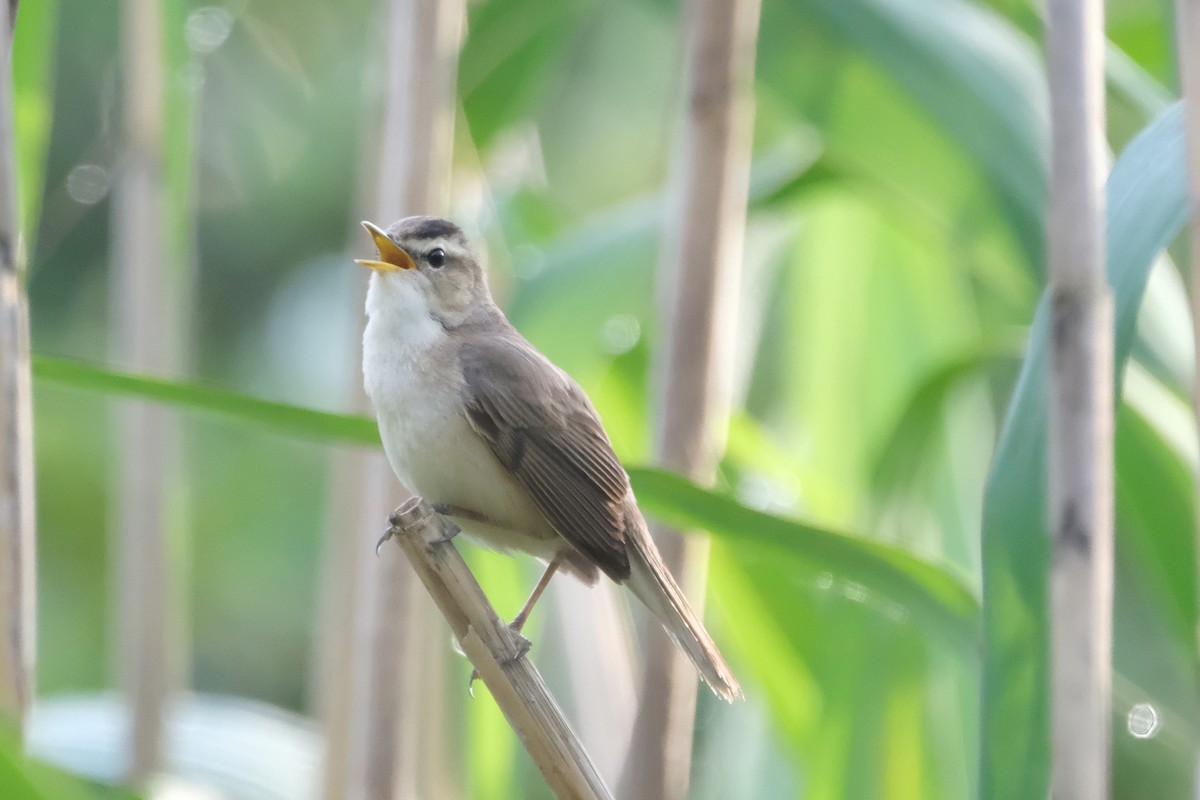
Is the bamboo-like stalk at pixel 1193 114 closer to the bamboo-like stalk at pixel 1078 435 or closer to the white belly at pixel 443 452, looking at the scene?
the bamboo-like stalk at pixel 1078 435

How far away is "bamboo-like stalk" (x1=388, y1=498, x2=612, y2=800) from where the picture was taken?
1.54 m

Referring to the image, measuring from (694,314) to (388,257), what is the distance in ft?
1.75

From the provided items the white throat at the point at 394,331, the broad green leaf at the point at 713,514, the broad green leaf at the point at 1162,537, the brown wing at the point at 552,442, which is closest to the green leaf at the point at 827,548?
the broad green leaf at the point at 713,514

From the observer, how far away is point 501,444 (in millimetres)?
2074

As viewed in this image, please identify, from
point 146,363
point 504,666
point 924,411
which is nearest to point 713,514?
point 504,666

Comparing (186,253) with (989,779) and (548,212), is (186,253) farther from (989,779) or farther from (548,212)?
(989,779)

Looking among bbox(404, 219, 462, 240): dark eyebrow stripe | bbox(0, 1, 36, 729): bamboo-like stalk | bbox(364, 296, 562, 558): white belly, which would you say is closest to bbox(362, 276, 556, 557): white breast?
bbox(364, 296, 562, 558): white belly

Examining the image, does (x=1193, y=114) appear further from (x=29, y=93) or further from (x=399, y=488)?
(x=29, y=93)

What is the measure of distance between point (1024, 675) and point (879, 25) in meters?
1.14

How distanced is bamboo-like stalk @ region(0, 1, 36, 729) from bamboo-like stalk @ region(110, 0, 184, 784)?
40.7 inches

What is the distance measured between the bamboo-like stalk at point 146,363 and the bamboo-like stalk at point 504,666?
118 centimetres

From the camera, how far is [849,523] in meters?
2.72

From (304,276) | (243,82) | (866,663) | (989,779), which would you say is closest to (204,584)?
(304,276)

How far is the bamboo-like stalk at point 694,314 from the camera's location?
2.14 metres
